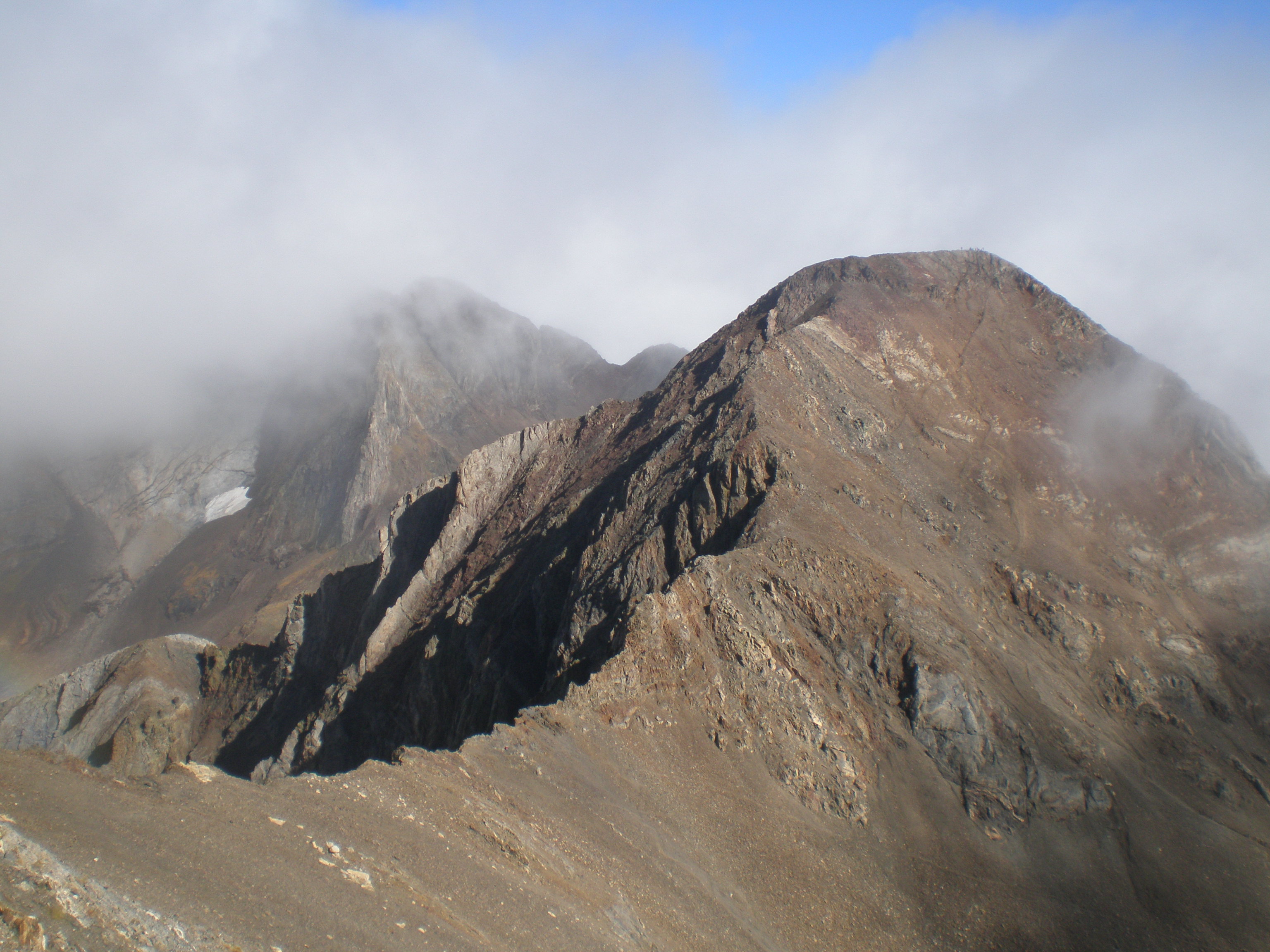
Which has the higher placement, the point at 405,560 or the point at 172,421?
the point at 405,560

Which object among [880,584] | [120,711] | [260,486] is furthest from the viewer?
[260,486]

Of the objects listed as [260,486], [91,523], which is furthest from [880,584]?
[91,523]

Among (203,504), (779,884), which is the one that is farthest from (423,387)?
(779,884)

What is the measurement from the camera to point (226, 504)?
6698 inches

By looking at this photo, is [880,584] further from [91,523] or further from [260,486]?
[91,523]

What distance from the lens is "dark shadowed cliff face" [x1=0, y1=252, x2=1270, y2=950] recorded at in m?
24.0

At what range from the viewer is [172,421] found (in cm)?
18725

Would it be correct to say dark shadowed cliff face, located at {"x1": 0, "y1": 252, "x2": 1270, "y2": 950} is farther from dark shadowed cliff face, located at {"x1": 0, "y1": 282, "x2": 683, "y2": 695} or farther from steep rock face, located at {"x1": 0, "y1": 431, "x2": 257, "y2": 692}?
steep rock face, located at {"x1": 0, "y1": 431, "x2": 257, "y2": 692}

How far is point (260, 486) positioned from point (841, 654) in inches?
6658

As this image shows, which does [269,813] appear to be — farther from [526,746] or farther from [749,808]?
[749,808]

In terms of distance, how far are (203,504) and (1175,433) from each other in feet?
611

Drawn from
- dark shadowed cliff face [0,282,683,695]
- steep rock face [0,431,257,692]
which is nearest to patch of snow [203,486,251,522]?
steep rock face [0,431,257,692]

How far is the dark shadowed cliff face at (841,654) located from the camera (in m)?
24.0

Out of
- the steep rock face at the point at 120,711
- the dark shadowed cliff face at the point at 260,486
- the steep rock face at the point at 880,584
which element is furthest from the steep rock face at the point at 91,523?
the steep rock face at the point at 880,584
